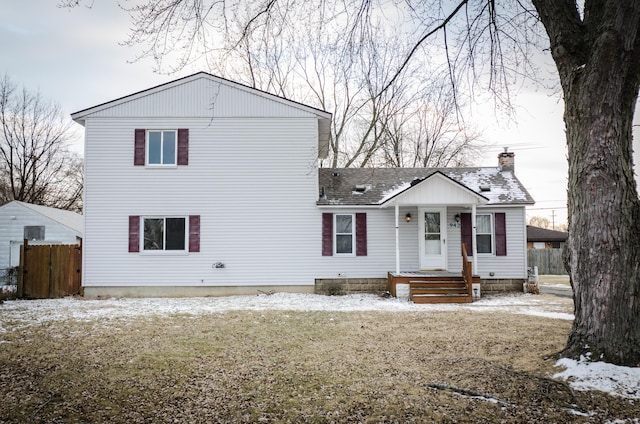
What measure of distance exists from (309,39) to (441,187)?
305 inches

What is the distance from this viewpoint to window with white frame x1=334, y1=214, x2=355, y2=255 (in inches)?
597

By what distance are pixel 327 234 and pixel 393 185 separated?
3.30 metres

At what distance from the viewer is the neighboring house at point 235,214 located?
14.7 meters

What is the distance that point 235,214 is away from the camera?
48.9 feet

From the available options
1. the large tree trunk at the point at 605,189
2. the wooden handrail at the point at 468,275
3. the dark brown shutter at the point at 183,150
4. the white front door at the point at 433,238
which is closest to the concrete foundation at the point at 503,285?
the white front door at the point at 433,238

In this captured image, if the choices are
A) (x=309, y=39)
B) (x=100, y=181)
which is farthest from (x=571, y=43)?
(x=100, y=181)

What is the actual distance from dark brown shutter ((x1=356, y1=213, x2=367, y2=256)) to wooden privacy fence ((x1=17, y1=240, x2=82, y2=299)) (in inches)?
362

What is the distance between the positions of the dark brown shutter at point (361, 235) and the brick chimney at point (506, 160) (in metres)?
6.17

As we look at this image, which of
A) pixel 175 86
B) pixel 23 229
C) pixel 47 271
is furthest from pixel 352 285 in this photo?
pixel 23 229

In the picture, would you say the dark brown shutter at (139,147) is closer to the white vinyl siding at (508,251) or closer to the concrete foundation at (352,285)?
the concrete foundation at (352,285)

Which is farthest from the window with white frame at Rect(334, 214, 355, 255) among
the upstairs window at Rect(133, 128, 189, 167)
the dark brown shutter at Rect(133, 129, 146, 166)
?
the dark brown shutter at Rect(133, 129, 146, 166)

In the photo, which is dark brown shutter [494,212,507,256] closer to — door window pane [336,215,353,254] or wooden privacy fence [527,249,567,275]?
door window pane [336,215,353,254]

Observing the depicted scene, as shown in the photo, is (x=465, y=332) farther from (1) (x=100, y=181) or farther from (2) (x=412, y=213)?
(1) (x=100, y=181)

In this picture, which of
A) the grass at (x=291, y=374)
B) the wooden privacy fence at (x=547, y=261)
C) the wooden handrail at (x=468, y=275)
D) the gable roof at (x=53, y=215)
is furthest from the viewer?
the wooden privacy fence at (x=547, y=261)
